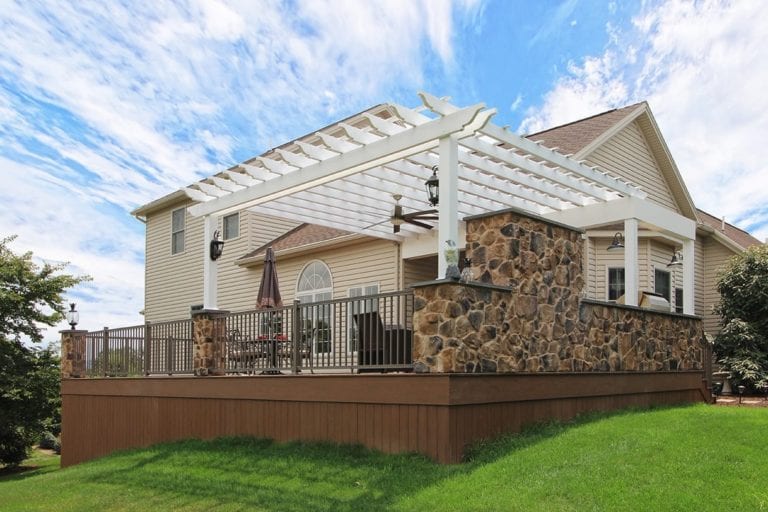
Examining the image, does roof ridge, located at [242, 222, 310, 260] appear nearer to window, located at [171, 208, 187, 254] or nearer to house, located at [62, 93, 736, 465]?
house, located at [62, 93, 736, 465]

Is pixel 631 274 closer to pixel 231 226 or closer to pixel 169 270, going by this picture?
pixel 231 226

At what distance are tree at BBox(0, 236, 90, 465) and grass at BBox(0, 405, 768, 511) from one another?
32.4 ft

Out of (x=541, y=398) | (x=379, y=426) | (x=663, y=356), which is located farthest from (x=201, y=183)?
(x=663, y=356)

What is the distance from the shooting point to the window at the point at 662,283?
14.7m

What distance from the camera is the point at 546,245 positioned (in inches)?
345

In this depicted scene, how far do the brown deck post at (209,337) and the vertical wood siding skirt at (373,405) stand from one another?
35 cm

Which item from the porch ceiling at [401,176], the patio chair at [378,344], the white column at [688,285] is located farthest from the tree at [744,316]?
the patio chair at [378,344]

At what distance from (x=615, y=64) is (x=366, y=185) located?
6137mm

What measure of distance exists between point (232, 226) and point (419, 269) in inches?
270

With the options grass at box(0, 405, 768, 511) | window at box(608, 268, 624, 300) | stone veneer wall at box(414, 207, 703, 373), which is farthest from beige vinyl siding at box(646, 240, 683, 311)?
grass at box(0, 405, 768, 511)

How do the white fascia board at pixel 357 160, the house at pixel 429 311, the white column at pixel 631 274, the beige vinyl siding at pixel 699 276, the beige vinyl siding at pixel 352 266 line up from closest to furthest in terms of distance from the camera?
the house at pixel 429 311 → the white fascia board at pixel 357 160 → the white column at pixel 631 274 → the beige vinyl siding at pixel 352 266 → the beige vinyl siding at pixel 699 276

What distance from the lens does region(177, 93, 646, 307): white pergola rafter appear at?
809cm

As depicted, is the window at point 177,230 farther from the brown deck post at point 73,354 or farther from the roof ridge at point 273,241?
the brown deck post at point 73,354

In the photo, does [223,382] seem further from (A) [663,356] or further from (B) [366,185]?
(A) [663,356]
